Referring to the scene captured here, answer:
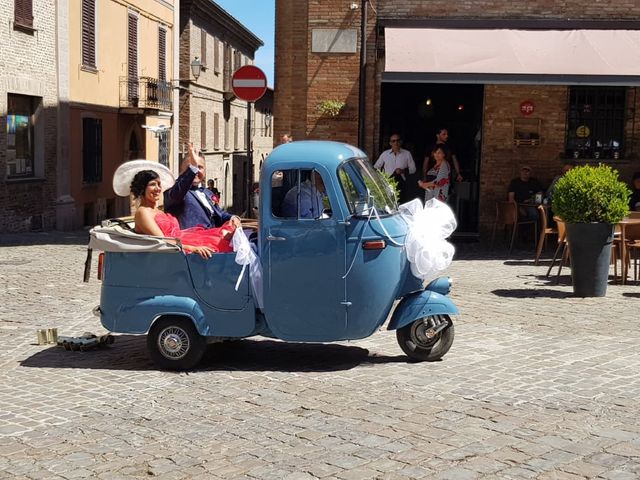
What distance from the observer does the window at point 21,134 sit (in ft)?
71.2

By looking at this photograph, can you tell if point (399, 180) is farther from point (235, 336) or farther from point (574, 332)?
point (235, 336)

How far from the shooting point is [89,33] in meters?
26.1

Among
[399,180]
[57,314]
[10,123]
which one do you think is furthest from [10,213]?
[57,314]

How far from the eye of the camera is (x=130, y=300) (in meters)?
7.55

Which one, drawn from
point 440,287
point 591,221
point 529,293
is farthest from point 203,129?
point 440,287

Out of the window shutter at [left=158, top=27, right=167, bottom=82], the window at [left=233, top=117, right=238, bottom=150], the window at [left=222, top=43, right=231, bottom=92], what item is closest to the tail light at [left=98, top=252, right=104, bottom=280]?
the window shutter at [left=158, top=27, right=167, bottom=82]

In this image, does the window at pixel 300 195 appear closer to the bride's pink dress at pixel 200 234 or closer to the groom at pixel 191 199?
the bride's pink dress at pixel 200 234

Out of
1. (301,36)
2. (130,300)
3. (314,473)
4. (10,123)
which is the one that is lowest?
(314,473)

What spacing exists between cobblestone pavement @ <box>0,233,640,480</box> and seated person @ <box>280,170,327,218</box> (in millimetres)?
1209

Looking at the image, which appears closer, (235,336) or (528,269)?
(235,336)

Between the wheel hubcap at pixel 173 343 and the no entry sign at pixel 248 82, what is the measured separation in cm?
633

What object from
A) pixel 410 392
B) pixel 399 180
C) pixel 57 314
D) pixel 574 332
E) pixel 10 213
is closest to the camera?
pixel 410 392

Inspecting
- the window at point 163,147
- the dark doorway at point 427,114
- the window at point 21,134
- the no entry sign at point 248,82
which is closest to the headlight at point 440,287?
the no entry sign at point 248,82

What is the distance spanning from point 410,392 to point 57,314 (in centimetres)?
470
